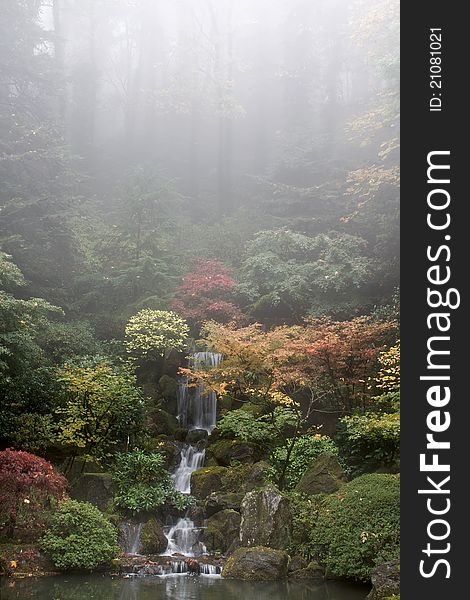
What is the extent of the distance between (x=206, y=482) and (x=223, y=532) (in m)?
1.37

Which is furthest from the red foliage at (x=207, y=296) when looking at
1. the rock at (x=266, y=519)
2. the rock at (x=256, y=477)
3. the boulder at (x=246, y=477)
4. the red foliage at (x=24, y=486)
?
the red foliage at (x=24, y=486)

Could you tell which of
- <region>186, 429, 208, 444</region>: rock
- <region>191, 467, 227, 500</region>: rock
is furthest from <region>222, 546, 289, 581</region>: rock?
<region>186, 429, 208, 444</region>: rock

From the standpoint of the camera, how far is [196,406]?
Answer: 42.5 feet

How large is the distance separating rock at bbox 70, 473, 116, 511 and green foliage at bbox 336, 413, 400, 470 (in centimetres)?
395

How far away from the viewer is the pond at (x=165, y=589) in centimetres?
671

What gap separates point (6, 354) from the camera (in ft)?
31.2

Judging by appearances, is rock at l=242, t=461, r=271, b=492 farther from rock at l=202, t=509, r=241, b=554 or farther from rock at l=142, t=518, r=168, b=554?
rock at l=142, t=518, r=168, b=554

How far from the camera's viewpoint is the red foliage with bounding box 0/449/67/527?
783cm

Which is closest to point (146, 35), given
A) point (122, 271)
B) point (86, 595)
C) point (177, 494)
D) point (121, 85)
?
point (121, 85)

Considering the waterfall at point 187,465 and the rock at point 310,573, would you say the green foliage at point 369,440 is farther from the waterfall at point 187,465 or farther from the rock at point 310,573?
the waterfall at point 187,465

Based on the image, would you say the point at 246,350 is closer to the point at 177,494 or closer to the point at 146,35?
the point at 177,494

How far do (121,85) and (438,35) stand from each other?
1020 inches

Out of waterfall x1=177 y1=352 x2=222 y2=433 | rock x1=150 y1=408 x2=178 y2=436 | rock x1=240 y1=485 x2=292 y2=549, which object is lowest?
rock x1=240 y1=485 x2=292 y2=549

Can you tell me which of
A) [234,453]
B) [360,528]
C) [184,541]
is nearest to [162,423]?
[234,453]
